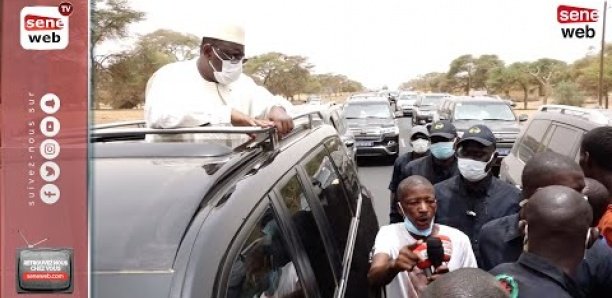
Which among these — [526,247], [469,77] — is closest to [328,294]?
[526,247]

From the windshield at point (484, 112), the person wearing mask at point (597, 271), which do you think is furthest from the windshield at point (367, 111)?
the person wearing mask at point (597, 271)

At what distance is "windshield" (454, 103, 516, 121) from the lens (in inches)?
576

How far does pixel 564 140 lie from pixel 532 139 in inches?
44.6

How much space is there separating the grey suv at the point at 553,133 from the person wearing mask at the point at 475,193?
1358 mm

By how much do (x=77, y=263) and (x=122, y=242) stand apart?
0.42 meters

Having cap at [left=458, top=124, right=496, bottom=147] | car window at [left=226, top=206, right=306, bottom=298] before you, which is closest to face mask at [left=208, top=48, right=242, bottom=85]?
car window at [left=226, top=206, right=306, bottom=298]

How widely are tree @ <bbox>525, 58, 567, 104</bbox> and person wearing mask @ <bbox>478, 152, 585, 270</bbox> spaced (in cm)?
7061

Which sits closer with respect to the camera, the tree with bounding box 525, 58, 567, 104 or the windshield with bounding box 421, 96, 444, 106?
the windshield with bounding box 421, 96, 444, 106

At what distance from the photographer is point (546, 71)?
7231cm

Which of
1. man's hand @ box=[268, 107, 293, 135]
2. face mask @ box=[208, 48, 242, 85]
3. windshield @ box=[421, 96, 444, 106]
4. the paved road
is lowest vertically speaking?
the paved road

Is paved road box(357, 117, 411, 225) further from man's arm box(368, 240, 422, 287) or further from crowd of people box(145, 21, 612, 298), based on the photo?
man's arm box(368, 240, 422, 287)

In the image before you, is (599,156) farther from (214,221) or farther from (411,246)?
(214,221)

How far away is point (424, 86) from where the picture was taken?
14875 centimetres

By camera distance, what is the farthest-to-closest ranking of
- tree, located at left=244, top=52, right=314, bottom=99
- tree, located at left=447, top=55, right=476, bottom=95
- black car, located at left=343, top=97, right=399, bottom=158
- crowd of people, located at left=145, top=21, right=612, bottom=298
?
1. tree, located at left=447, top=55, right=476, bottom=95
2. tree, located at left=244, top=52, right=314, bottom=99
3. black car, located at left=343, top=97, right=399, bottom=158
4. crowd of people, located at left=145, top=21, right=612, bottom=298
